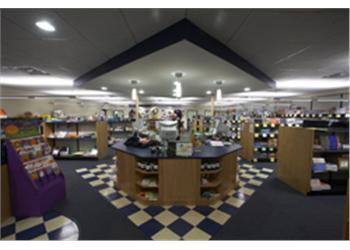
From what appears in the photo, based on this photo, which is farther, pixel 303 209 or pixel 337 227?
pixel 303 209

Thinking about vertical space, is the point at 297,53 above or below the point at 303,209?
above

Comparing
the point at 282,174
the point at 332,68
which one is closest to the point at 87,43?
the point at 282,174

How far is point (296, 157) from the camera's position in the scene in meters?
3.21

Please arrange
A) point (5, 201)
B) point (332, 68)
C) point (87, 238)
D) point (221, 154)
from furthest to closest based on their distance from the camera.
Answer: point (332, 68) → point (221, 154) → point (5, 201) → point (87, 238)

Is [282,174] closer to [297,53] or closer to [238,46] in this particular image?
[297,53]

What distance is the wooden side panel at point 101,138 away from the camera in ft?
16.4

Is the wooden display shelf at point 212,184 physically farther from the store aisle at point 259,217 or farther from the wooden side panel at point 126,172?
the wooden side panel at point 126,172

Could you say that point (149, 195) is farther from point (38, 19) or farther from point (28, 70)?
point (28, 70)

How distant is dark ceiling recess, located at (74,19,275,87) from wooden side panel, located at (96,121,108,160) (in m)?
2.22

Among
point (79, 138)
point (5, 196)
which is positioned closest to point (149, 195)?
point (5, 196)

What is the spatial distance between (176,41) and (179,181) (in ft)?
6.94

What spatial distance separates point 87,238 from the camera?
1.84 m

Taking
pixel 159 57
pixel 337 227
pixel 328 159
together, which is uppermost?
pixel 159 57

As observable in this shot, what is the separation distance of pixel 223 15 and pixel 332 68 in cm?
363
